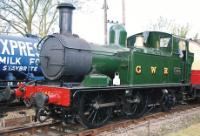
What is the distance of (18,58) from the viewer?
12.5 metres

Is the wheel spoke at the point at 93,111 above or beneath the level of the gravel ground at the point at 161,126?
above

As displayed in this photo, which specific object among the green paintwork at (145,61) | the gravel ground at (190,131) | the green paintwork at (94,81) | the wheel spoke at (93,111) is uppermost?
the green paintwork at (145,61)

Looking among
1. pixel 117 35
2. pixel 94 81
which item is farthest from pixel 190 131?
pixel 117 35

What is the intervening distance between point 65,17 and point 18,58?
12.6 feet

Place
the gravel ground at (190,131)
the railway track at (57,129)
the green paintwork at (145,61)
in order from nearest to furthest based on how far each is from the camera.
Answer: the railway track at (57,129)
the gravel ground at (190,131)
the green paintwork at (145,61)

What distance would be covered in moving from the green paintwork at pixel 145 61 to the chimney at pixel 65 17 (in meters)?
0.97

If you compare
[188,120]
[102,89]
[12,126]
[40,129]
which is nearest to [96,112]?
[102,89]

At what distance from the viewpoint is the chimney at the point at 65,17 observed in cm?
936

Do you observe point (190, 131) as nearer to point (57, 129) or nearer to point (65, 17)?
point (57, 129)

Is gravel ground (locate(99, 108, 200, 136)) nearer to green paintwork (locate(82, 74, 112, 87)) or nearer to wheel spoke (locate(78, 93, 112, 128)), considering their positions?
wheel spoke (locate(78, 93, 112, 128))

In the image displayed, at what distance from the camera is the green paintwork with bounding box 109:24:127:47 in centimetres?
1137

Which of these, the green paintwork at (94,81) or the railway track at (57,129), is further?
the green paintwork at (94,81)

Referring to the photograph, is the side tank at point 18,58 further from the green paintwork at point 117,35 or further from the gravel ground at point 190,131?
the gravel ground at point 190,131

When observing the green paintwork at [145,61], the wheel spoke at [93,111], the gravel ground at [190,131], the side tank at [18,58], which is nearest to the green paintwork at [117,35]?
the green paintwork at [145,61]
